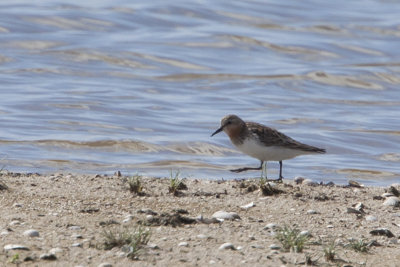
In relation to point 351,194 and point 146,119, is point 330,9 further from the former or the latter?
point 351,194

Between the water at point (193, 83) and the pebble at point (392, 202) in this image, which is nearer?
the pebble at point (392, 202)

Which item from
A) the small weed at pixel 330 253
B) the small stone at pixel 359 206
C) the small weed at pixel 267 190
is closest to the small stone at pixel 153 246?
the small weed at pixel 330 253

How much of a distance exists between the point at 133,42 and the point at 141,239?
52.8ft

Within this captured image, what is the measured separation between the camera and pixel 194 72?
20266 millimetres

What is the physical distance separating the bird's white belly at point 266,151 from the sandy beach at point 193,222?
18.1 inches

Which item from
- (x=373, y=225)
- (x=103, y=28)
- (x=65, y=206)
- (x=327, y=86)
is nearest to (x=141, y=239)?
(x=65, y=206)

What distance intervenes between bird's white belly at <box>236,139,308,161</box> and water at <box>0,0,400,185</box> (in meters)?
1.84

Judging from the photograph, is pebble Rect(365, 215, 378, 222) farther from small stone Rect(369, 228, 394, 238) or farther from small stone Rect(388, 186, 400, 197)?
small stone Rect(388, 186, 400, 197)

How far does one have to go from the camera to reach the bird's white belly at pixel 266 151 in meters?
10.0

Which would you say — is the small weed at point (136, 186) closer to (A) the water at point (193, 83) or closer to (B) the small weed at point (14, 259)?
(B) the small weed at point (14, 259)

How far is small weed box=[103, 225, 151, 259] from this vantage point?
6.57 meters

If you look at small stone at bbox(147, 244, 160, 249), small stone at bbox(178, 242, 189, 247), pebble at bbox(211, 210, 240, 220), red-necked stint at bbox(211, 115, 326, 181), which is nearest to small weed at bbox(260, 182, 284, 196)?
pebble at bbox(211, 210, 240, 220)

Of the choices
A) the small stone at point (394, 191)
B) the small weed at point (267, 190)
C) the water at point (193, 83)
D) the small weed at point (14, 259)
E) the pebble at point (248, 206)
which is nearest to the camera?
the small weed at point (14, 259)

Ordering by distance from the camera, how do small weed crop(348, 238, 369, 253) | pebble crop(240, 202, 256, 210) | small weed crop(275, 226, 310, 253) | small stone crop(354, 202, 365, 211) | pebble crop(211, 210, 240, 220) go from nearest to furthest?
small weed crop(275, 226, 310, 253) → small weed crop(348, 238, 369, 253) → pebble crop(211, 210, 240, 220) → pebble crop(240, 202, 256, 210) → small stone crop(354, 202, 365, 211)
